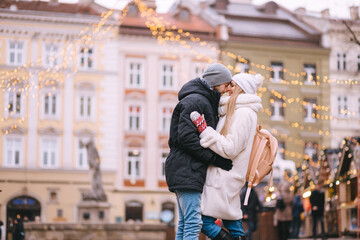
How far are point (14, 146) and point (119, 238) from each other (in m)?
24.3

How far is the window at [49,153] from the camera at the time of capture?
4156 cm

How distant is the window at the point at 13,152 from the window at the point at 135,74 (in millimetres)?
7134

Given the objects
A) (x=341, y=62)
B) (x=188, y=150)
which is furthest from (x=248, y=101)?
(x=341, y=62)

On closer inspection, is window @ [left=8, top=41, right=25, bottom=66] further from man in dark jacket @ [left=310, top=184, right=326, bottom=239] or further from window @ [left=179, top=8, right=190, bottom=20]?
man in dark jacket @ [left=310, top=184, right=326, bottom=239]

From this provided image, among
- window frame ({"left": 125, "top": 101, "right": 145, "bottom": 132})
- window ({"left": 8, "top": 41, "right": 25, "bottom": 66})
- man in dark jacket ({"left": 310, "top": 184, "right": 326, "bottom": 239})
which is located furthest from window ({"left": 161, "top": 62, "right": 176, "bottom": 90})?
man in dark jacket ({"left": 310, "top": 184, "right": 326, "bottom": 239})

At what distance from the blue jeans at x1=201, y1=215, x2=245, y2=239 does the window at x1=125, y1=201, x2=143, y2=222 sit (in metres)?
36.0

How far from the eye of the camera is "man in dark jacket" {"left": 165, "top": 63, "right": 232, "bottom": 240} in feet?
19.3

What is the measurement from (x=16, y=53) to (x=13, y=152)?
221 inches

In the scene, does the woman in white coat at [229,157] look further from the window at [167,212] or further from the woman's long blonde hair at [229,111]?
the window at [167,212]

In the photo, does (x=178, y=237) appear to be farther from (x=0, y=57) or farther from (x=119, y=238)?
(x=0, y=57)

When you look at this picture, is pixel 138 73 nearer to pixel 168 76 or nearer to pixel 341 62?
pixel 168 76

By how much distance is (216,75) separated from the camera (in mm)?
6180

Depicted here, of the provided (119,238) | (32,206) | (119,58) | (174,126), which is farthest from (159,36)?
(174,126)

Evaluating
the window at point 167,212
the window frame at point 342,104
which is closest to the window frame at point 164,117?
the window at point 167,212
